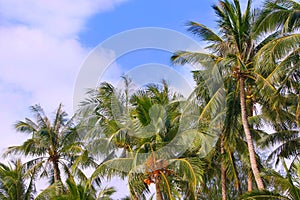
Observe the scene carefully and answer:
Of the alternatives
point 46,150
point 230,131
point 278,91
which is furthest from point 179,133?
point 46,150

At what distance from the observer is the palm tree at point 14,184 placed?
2359cm

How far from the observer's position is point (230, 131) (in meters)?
19.6

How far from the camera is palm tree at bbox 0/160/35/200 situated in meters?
23.6

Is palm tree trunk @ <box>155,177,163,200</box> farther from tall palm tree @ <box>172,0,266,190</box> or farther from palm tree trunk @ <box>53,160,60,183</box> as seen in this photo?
palm tree trunk @ <box>53,160,60,183</box>

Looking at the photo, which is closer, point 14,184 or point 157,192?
point 157,192

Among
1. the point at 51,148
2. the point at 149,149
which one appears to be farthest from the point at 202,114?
the point at 51,148

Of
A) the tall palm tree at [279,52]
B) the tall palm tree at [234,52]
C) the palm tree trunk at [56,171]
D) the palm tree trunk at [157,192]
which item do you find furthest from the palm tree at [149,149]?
the palm tree trunk at [56,171]

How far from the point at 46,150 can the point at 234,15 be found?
11895 millimetres

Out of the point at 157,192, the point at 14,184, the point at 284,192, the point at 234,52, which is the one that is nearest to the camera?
the point at 284,192

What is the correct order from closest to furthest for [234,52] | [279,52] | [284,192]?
[284,192], [279,52], [234,52]

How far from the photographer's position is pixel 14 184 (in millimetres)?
23734

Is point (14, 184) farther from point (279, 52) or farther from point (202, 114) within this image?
point (279, 52)

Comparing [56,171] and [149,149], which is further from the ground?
[56,171]

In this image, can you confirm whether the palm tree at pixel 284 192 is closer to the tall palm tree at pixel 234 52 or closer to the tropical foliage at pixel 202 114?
the tropical foliage at pixel 202 114
